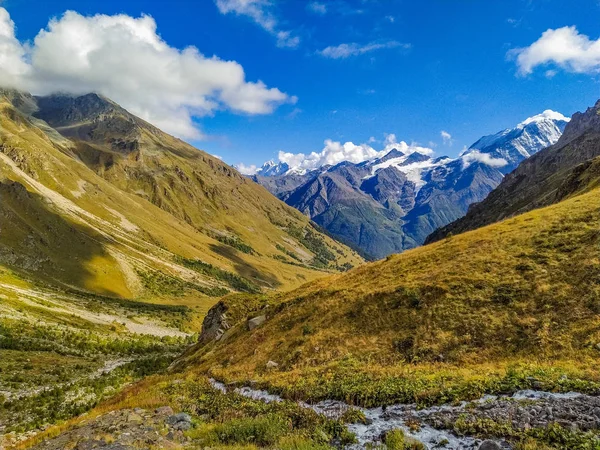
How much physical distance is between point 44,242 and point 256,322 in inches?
6085

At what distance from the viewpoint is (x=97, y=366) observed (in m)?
60.2

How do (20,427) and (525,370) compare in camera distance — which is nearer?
(525,370)

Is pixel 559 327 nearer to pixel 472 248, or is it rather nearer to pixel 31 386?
pixel 472 248

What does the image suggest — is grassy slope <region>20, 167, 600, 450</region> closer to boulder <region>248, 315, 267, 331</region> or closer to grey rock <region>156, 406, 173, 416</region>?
grey rock <region>156, 406, 173, 416</region>

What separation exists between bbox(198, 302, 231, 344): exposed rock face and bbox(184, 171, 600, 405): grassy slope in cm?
1344

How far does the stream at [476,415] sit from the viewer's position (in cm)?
1419

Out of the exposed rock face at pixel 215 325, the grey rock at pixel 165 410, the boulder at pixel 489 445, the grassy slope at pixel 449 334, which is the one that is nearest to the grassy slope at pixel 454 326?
the grassy slope at pixel 449 334

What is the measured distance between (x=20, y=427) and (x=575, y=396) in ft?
123

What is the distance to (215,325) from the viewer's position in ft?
185

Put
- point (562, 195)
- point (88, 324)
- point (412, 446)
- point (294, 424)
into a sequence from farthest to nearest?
point (88, 324), point (562, 195), point (294, 424), point (412, 446)

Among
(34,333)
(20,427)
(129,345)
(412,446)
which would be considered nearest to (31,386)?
(20,427)

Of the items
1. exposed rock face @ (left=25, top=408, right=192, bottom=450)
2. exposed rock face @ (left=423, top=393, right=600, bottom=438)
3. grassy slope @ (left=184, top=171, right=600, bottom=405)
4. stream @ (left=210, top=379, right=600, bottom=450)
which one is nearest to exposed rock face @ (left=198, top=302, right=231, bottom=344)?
grassy slope @ (left=184, top=171, right=600, bottom=405)

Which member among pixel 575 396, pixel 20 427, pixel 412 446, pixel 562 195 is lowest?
pixel 20 427

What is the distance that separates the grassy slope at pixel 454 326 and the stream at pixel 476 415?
0.86 meters
